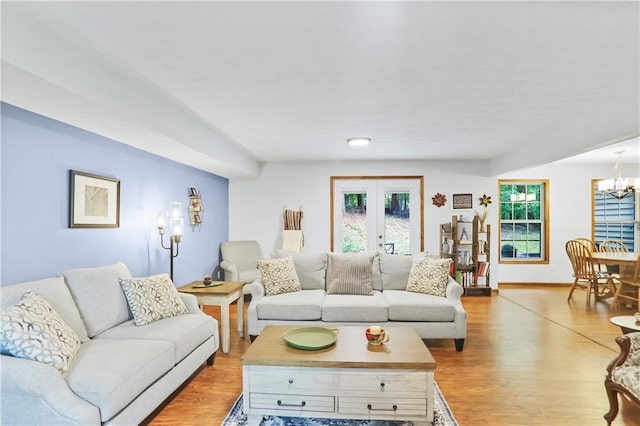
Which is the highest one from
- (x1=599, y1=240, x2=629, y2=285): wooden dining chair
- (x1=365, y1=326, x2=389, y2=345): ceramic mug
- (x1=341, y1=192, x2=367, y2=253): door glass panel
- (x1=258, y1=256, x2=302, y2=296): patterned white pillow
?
(x1=341, y1=192, x2=367, y2=253): door glass panel

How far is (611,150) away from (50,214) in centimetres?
696

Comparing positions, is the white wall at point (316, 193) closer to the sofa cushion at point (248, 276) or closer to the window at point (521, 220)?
the sofa cushion at point (248, 276)

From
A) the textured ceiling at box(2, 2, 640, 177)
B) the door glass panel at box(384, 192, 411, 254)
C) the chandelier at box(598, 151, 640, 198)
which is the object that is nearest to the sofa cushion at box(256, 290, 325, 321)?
the textured ceiling at box(2, 2, 640, 177)

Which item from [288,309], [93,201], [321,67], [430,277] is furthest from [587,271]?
[93,201]

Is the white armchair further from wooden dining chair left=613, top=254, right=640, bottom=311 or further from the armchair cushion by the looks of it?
wooden dining chair left=613, top=254, right=640, bottom=311

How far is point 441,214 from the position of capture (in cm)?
641

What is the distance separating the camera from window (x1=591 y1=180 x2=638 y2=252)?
711cm

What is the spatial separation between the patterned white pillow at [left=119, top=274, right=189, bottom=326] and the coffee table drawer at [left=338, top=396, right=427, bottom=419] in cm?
170

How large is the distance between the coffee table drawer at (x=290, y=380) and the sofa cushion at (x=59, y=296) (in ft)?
4.07

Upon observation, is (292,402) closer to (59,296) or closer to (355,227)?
(59,296)

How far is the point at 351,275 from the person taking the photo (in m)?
4.13

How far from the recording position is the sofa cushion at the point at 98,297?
2.60 meters

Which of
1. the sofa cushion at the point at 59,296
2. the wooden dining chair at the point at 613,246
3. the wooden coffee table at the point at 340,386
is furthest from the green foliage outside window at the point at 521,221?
the sofa cushion at the point at 59,296

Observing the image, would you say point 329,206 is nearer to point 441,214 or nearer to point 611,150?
point 441,214
